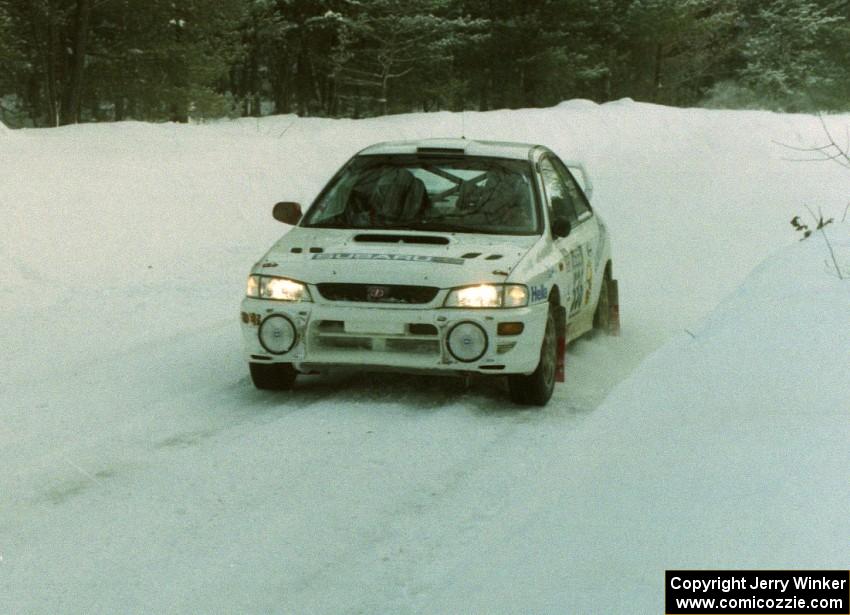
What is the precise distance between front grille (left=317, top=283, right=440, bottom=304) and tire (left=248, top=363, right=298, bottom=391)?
59 cm

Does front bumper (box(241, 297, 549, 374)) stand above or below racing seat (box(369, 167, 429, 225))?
below

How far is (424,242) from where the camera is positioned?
7930 millimetres

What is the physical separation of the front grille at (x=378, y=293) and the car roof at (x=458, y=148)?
170 cm

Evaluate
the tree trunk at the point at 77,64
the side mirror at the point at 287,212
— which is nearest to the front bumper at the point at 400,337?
the side mirror at the point at 287,212

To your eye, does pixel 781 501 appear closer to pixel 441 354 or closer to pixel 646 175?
pixel 441 354

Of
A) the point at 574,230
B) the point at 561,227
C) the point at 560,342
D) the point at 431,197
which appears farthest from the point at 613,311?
the point at 431,197

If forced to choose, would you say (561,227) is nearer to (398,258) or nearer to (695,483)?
(398,258)

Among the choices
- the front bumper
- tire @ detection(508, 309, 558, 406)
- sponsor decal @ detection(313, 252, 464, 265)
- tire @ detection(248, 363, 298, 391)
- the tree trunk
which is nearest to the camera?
the front bumper

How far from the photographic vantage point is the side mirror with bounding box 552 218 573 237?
8344 millimetres

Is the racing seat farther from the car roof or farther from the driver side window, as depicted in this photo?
the driver side window

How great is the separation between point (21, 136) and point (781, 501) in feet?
47.4

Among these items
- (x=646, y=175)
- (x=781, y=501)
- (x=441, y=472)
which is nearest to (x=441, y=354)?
(x=441, y=472)

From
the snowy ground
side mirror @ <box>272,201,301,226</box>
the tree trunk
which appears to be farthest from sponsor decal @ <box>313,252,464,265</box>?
→ the tree trunk

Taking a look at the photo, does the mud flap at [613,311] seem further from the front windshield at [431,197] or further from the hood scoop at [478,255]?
the hood scoop at [478,255]
